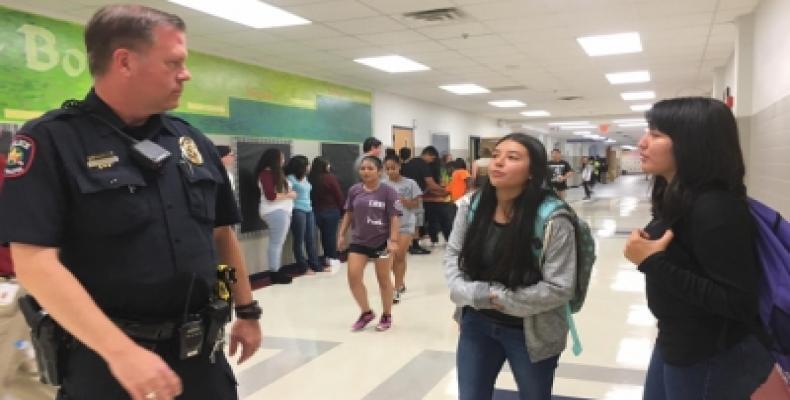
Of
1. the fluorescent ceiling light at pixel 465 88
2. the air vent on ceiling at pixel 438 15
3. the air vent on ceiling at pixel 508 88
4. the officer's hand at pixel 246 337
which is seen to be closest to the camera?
the officer's hand at pixel 246 337

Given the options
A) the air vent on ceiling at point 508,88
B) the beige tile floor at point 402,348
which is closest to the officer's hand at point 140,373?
the beige tile floor at point 402,348

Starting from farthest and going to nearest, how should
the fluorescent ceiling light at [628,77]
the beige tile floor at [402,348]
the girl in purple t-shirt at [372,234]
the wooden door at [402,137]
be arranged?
the wooden door at [402,137] < the fluorescent ceiling light at [628,77] < the girl in purple t-shirt at [372,234] < the beige tile floor at [402,348]

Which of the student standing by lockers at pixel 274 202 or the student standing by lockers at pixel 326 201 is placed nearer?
the student standing by lockers at pixel 274 202

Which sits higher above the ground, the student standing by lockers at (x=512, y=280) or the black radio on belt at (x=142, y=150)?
the black radio on belt at (x=142, y=150)

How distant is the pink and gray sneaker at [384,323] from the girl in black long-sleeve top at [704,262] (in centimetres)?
319

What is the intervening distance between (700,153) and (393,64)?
22.6 ft

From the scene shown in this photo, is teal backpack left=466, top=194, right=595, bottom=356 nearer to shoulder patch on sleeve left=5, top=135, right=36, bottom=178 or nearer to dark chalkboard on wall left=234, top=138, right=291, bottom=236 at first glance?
shoulder patch on sleeve left=5, top=135, right=36, bottom=178

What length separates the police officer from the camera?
117 centimetres

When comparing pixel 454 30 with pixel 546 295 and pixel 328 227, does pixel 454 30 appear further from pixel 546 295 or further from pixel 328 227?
pixel 546 295

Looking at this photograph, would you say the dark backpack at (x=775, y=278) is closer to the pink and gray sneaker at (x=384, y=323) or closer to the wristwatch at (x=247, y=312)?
the wristwatch at (x=247, y=312)

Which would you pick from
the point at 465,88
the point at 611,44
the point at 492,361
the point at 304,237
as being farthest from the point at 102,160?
the point at 465,88

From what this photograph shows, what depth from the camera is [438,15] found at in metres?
5.56

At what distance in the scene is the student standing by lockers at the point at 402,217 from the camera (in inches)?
220

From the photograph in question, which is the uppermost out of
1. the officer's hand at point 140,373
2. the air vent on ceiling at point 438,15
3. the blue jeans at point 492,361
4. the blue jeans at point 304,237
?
the air vent on ceiling at point 438,15
